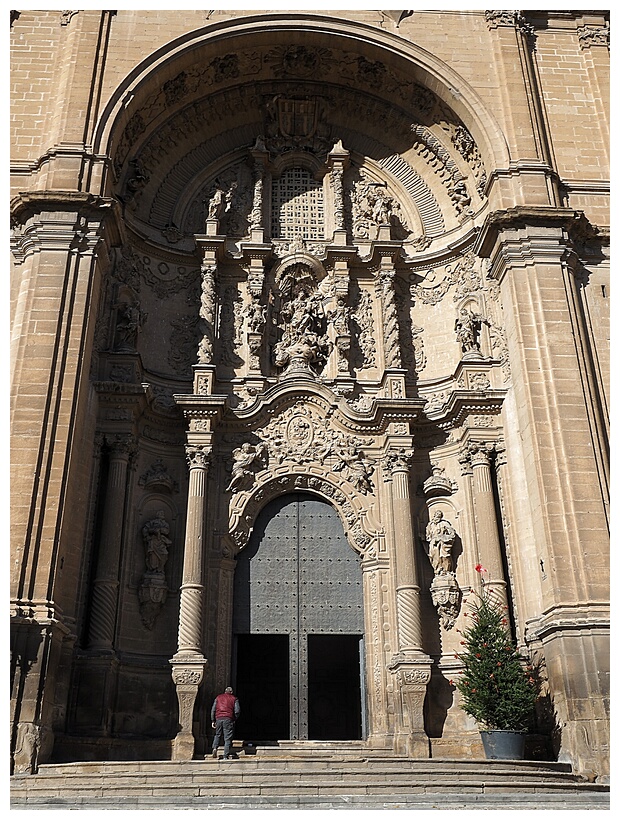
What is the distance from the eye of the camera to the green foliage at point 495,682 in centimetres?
1154

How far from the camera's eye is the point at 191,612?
13.7 meters

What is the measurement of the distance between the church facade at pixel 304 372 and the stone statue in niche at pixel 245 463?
6 cm

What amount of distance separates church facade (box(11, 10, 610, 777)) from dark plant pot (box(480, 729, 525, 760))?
0.75 m

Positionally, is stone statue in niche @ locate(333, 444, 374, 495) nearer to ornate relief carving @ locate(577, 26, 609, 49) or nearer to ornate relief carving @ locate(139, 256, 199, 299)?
ornate relief carving @ locate(139, 256, 199, 299)

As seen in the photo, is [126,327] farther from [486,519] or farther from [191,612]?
[486,519]

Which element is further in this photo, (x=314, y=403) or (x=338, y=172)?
(x=338, y=172)

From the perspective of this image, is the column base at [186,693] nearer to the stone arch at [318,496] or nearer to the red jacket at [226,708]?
the red jacket at [226,708]

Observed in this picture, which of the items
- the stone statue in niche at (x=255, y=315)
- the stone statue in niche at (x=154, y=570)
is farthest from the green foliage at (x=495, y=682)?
the stone statue in niche at (x=255, y=315)

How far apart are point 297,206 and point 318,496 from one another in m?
7.15

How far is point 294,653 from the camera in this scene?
571 inches

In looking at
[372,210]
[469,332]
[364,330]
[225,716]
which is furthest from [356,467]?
[372,210]

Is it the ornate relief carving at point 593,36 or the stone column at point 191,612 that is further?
the ornate relief carving at point 593,36

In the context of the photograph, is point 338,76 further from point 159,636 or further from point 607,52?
point 159,636
